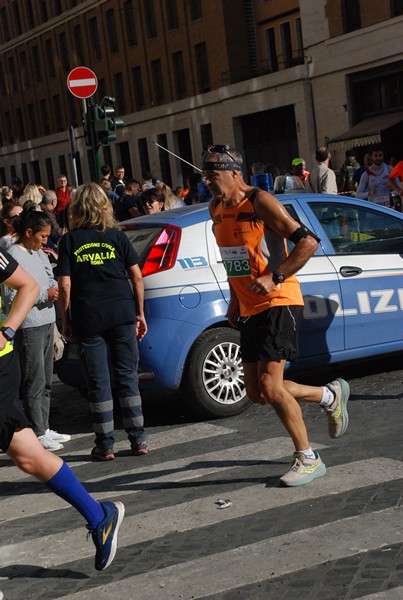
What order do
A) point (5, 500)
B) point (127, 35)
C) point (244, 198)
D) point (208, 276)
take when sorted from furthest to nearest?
point (127, 35), point (208, 276), point (5, 500), point (244, 198)

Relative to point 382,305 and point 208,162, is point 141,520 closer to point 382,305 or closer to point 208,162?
point 208,162

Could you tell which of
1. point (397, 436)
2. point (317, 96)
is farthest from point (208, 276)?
point (317, 96)

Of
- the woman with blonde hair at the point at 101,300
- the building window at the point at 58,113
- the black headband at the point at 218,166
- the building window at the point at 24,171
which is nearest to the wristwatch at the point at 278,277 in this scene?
the black headband at the point at 218,166

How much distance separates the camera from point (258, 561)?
4.74m

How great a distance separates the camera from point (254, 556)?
4809 mm

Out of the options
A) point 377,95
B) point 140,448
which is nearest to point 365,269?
point 140,448

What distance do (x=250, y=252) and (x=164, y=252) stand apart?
201 cm

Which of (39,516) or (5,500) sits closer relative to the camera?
(39,516)

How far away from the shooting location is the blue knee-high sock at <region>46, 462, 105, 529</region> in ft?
15.8

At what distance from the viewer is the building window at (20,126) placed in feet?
228

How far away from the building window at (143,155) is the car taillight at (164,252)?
149ft

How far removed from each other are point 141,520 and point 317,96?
34315 mm

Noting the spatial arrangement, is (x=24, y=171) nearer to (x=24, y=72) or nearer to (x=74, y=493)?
(x=24, y=72)

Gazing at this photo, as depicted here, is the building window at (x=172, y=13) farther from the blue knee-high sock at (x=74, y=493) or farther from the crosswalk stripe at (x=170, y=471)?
the blue knee-high sock at (x=74, y=493)
